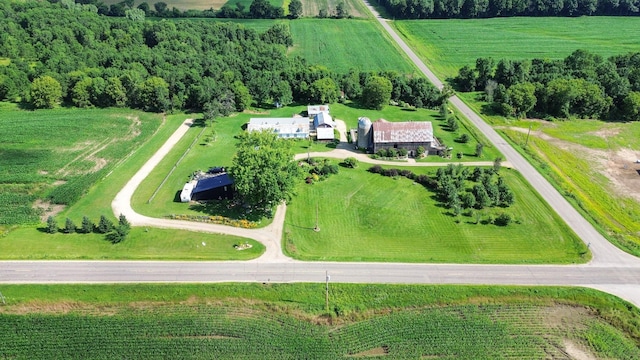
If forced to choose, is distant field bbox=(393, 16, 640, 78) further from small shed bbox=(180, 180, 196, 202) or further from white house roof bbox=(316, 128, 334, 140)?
small shed bbox=(180, 180, 196, 202)

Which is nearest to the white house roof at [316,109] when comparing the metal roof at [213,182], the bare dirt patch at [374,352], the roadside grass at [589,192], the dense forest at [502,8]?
the metal roof at [213,182]

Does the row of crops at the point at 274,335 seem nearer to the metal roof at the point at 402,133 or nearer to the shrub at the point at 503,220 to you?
the shrub at the point at 503,220

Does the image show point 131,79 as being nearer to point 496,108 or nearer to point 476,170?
point 476,170

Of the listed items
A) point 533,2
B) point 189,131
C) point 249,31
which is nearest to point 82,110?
point 189,131

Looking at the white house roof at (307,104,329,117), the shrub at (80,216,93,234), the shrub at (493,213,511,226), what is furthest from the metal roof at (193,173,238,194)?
the shrub at (493,213,511,226)

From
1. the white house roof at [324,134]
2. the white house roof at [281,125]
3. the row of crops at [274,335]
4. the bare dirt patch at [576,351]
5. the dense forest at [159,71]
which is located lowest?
the bare dirt patch at [576,351]

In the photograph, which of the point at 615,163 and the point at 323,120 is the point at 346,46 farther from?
the point at 615,163
